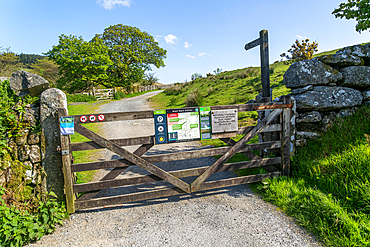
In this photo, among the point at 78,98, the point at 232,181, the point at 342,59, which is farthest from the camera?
the point at 78,98

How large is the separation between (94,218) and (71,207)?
47cm

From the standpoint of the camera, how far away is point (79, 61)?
28.1 metres

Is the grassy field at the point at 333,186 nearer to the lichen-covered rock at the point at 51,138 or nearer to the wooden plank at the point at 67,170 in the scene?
the wooden plank at the point at 67,170

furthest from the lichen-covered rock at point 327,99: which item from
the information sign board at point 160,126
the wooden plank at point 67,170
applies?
the wooden plank at point 67,170

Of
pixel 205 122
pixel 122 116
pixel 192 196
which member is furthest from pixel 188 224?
pixel 122 116

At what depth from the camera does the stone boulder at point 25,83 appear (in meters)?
3.54

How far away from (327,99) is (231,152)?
9.40 ft

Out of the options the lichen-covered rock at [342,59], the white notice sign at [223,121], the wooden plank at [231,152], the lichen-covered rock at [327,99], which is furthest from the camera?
the lichen-covered rock at [342,59]

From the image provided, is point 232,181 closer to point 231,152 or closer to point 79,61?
point 231,152

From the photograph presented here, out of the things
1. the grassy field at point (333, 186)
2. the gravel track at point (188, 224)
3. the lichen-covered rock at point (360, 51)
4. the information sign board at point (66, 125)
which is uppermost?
the lichen-covered rock at point (360, 51)

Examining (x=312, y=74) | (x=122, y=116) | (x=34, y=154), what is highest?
(x=312, y=74)

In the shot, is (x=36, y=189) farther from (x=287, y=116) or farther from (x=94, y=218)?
(x=287, y=116)

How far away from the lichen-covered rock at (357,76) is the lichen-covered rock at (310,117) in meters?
1.24

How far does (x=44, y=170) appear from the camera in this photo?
3572 mm
